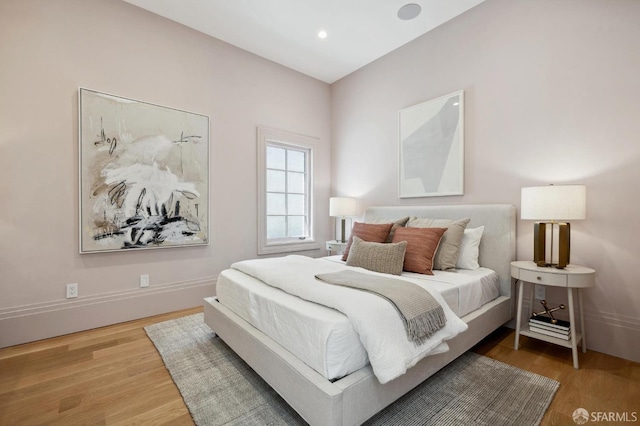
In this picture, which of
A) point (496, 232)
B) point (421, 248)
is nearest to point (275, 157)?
point (421, 248)

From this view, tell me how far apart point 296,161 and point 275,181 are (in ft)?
1.64

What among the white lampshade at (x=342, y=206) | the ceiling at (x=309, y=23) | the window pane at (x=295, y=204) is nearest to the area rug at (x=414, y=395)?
the white lampshade at (x=342, y=206)

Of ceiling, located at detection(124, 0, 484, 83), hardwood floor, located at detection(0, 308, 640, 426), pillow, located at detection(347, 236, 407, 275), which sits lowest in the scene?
hardwood floor, located at detection(0, 308, 640, 426)

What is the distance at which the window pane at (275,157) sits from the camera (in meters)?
3.96

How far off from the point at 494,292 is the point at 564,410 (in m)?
1.01

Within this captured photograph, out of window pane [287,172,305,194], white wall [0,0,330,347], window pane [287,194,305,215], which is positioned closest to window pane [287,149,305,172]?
window pane [287,172,305,194]

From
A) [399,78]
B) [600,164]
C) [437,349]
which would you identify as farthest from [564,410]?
[399,78]

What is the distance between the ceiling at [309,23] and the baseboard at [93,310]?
2.84 m

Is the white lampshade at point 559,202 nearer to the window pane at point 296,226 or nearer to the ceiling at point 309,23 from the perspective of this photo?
the ceiling at point 309,23

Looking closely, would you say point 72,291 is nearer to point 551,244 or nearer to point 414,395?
point 414,395

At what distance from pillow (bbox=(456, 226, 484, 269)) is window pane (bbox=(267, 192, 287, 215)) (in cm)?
236

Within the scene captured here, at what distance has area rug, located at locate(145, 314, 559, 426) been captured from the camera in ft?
4.94

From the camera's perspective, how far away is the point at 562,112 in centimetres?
238

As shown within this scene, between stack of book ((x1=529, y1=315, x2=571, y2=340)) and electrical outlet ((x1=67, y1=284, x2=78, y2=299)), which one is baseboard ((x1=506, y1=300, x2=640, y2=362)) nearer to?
stack of book ((x1=529, y1=315, x2=571, y2=340))
